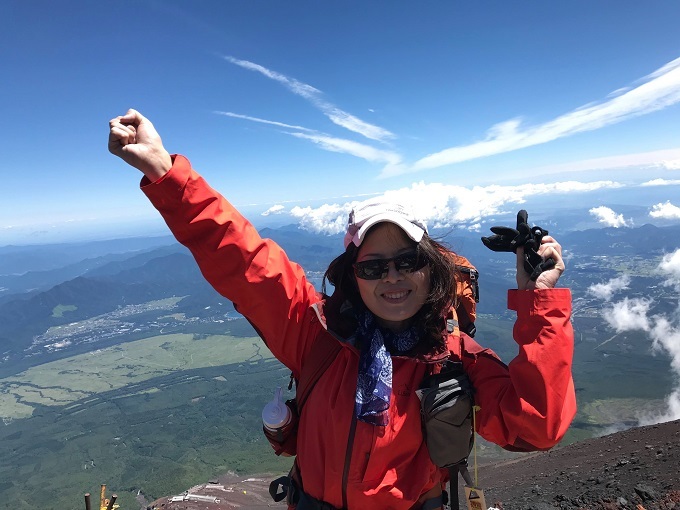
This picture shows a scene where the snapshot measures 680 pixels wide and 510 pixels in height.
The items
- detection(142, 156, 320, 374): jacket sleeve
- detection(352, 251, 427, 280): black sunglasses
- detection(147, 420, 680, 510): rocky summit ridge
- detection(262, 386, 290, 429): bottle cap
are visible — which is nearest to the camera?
detection(142, 156, 320, 374): jacket sleeve

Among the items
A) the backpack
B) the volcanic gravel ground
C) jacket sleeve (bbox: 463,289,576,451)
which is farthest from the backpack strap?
the volcanic gravel ground

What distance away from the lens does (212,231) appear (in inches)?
102

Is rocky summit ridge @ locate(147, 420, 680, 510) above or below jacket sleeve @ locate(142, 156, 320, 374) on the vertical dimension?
below

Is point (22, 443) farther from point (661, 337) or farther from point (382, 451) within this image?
point (661, 337)

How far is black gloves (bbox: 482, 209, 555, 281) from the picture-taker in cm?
255

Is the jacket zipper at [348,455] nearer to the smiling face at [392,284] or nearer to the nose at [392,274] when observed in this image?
the smiling face at [392,284]

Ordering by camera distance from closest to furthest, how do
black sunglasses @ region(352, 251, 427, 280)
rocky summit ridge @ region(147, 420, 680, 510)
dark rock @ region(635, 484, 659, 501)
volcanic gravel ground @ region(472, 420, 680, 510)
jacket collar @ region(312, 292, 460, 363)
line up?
1. jacket collar @ region(312, 292, 460, 363)
2. black sunglasses @ region(352, 251, 427, 280)
3. dark rock @ region(635, 484, 659, 501)
4. volcanic gravel ground @ region(472, 420, 680, 510)
5. rocky summit ridge @ region(147, 420, 680, 510)

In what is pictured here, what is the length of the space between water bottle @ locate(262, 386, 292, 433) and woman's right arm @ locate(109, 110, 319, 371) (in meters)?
0.84

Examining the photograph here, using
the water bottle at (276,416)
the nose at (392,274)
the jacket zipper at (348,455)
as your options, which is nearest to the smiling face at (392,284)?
the nose at (392,274)

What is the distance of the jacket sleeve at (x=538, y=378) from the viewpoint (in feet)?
7.85

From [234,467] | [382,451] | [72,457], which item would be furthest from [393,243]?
[72,457]

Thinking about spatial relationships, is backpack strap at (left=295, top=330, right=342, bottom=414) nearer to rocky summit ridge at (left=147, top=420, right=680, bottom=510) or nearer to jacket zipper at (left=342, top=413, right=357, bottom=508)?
jacket zipper at (left=342, top=413, right=357, bottom=508)

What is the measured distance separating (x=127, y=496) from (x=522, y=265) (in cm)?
10637

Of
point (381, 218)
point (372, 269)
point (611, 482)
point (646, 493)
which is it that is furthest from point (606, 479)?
point (381, 218)
